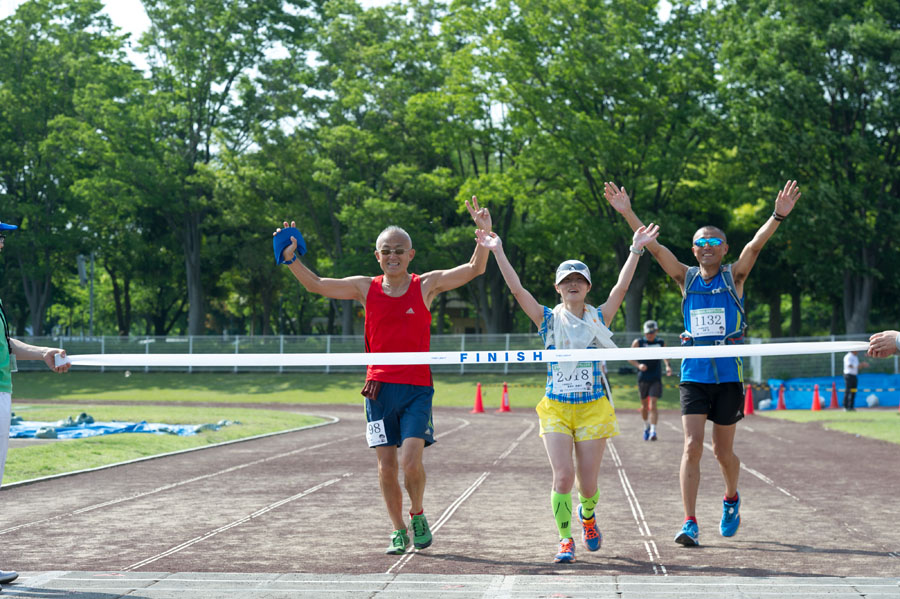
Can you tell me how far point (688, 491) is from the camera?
7.35 m

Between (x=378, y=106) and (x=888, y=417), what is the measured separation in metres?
31.6

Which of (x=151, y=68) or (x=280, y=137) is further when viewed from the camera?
(x=151, y=68)

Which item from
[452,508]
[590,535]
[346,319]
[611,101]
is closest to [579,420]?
[590,535]

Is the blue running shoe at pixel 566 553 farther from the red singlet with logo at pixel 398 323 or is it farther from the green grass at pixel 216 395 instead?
the green grass at pixel 216 395

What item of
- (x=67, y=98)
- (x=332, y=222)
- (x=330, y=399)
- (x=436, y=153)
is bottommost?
(x=330, y=399)

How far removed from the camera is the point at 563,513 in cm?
664

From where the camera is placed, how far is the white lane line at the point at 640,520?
21.4ft

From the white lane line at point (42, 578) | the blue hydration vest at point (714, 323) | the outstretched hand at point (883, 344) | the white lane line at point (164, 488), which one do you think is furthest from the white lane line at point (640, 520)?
the white lane line at point (164, 488)

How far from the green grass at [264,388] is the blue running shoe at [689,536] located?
87.6ft

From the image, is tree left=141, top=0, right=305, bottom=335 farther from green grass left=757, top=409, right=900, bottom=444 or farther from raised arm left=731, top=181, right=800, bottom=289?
raised arm left=731, top=181, right=800, bottom=289

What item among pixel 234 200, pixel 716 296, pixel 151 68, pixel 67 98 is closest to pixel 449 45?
pixel 234 200

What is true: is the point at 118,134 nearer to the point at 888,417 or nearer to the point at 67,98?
the point at 67,98

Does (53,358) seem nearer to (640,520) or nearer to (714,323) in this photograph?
(714,323)

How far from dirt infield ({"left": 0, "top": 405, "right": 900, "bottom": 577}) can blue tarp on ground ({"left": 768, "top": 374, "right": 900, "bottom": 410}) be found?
659 inches
